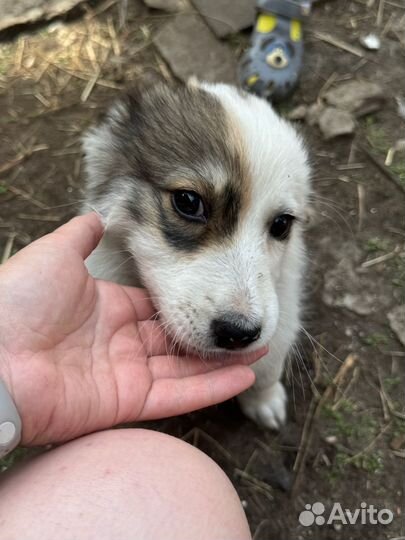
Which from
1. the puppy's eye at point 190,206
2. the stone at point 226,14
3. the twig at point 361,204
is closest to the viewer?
the puppy's eye at point 190,206

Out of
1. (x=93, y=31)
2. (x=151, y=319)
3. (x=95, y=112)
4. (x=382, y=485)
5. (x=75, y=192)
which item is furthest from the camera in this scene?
(x=93, y=31)

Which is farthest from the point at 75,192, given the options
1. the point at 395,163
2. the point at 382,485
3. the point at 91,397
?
the point at 382,485

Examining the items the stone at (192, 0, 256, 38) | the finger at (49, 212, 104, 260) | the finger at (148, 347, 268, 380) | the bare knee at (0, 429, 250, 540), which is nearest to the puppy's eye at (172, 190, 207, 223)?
the finger at (49, 212, 104, 260)

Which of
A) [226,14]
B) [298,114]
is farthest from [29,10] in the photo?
[298,114]

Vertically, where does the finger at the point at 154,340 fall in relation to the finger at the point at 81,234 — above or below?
below

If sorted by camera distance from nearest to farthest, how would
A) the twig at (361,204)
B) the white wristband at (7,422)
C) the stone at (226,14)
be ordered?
1. the white wristband at (7,422)
2. the twig at (361,204)
3. the stone at (226,14)

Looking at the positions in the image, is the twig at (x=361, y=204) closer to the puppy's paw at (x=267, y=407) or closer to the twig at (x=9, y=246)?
the puppy's paw at (x=267, y=407)

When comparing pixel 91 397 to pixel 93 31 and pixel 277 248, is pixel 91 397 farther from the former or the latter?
pixel 93 31

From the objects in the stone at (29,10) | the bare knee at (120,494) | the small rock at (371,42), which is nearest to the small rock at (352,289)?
the bare knee at (120,494)
